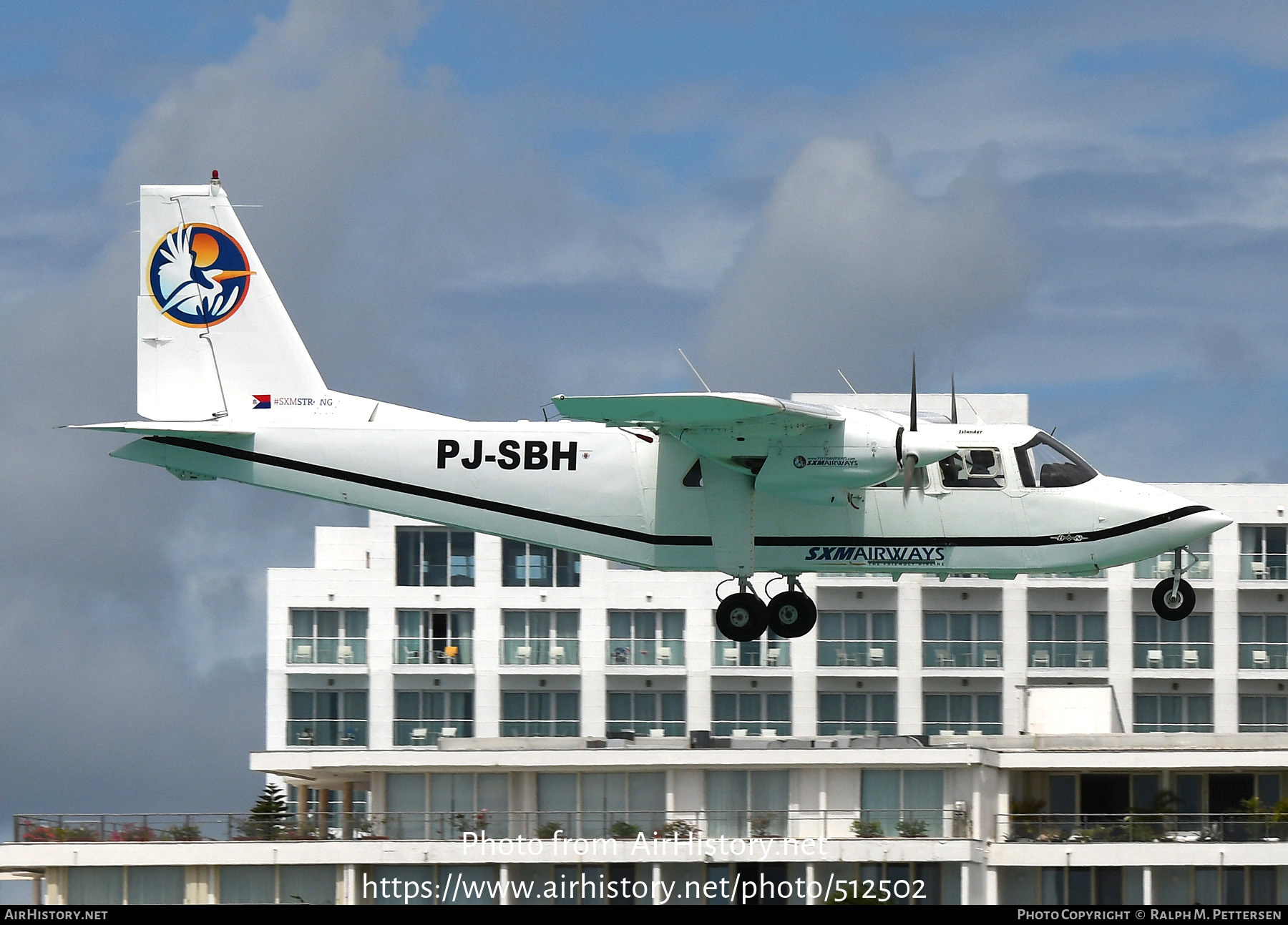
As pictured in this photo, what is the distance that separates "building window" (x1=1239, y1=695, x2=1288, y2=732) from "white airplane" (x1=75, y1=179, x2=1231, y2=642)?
3339 cm

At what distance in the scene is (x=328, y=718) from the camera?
63938mm

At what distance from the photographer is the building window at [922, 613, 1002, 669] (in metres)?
63.1

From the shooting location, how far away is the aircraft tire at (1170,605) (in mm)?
32281

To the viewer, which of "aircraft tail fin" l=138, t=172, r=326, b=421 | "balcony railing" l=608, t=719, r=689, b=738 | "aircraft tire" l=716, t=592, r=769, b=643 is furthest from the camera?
"balcony railing" l=608, t=719, r=689, b=738

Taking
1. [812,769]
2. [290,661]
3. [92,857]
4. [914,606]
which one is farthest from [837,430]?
[290,661]

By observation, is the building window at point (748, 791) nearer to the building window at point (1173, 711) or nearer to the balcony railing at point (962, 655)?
the balcony railing at point (962, 655)

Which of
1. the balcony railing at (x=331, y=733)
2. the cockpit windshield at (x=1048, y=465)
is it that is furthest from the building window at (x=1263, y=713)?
the cockpit windshield at (x=1048, y=465)

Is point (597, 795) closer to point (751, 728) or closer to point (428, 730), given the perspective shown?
point (751, 728)

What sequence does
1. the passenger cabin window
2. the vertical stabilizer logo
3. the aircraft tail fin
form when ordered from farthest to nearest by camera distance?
the vertical stabilizer logo, the aircraft tail fin, the passenger cabin window

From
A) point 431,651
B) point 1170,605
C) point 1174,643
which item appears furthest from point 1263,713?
point 1170,605

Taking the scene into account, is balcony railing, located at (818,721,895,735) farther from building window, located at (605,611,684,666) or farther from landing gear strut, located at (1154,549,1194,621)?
landing gear strut, located at (1154,549,1194,621)

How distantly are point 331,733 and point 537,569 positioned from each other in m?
9.01

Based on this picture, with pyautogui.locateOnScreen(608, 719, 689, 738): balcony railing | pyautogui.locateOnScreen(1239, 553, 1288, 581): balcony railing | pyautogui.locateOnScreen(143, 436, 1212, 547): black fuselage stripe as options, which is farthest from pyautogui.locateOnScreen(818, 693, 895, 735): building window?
pyautogui.locateOnScreen(143, 436, 1212, 547): black fuselage stripe
